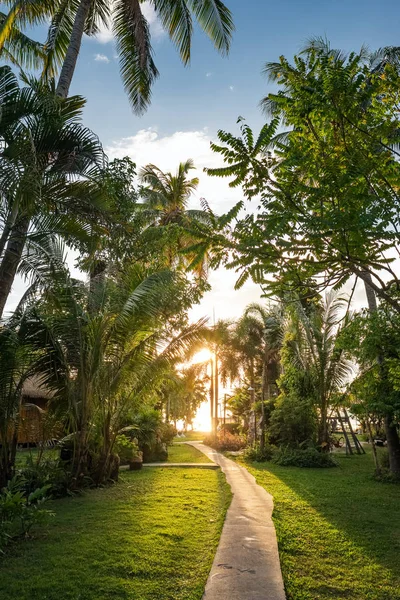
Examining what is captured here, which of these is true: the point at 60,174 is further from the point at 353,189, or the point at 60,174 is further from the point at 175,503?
the point at 175,503

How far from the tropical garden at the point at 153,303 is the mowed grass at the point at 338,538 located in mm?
40

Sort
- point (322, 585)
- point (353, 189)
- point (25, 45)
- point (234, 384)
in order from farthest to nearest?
point (234, 384), point (25, 45), point (322, 585), point (353, 189)

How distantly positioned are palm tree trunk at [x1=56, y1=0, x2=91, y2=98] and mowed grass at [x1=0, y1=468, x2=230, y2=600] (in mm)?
8140

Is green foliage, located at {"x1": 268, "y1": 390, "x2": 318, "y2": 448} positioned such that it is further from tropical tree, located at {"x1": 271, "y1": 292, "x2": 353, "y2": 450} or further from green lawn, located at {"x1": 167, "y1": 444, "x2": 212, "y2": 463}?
green lawn, located at {"x1": 167, "y1": 444, "x2": 212, "y2": 463}

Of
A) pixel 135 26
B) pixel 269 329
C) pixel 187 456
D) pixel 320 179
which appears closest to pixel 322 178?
pixel 320 179

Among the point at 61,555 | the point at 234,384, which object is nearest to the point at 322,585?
the point at 61,555

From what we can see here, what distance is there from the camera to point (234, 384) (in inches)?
1259

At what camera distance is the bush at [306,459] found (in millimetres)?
15019

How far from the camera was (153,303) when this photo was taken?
29.8ft

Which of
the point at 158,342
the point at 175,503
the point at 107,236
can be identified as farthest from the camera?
the point at 158,342

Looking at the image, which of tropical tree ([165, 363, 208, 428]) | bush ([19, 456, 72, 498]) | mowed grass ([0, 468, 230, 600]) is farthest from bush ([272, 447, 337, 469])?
bush ([19, 456, 72, 498])

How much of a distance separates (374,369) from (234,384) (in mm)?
22630

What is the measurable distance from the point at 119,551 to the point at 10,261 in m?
4.87

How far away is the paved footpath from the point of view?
12.3ft
